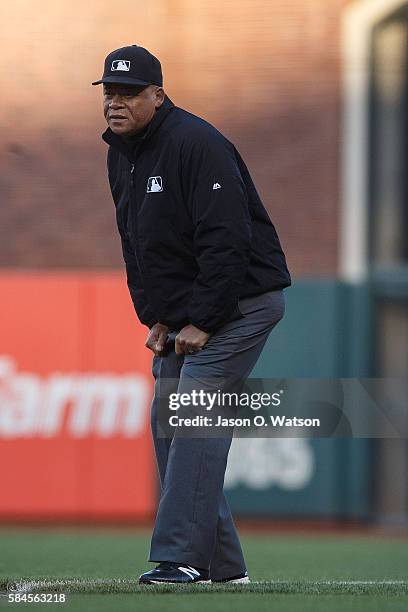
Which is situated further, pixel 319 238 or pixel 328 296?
pixel 319 238

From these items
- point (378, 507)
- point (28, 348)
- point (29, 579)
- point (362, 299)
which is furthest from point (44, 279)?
point (29, 579)

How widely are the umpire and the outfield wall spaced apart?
7056 millimetres

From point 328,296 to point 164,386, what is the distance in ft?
24.3

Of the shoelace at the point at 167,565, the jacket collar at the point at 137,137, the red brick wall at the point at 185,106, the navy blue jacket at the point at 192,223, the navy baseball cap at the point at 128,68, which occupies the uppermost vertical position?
the red brick wall at the point at 185,106

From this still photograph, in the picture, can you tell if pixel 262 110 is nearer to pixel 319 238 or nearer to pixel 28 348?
pixel 319 238

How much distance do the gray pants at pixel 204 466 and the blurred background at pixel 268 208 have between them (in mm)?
7082

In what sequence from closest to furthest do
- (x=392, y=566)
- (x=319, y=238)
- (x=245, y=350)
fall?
1. (x=245, y=350)
2. (x=392, y=566)
3. (x=319, y=238)

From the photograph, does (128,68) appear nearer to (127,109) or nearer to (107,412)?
(127,109)

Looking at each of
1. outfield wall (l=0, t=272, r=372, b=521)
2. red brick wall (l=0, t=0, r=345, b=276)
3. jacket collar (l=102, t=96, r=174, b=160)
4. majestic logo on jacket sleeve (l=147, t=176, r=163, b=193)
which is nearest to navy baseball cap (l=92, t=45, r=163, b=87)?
jacket collar (l=102, t=96, r=174, b=160)

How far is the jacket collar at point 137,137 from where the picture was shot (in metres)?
4.79

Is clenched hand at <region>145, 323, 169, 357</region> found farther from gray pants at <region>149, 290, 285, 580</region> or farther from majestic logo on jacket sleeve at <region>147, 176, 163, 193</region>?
majestic logo on jacket sleeve at <region>147, 176, 163, 193</region>

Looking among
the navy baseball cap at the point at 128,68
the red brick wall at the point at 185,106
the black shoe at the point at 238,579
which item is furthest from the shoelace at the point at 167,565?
the red brick wall at the point at 185,106

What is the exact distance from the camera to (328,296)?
12250mm

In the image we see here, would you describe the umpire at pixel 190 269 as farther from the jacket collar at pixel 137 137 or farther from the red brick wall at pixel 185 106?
the red brick wall at pixel 185 106
